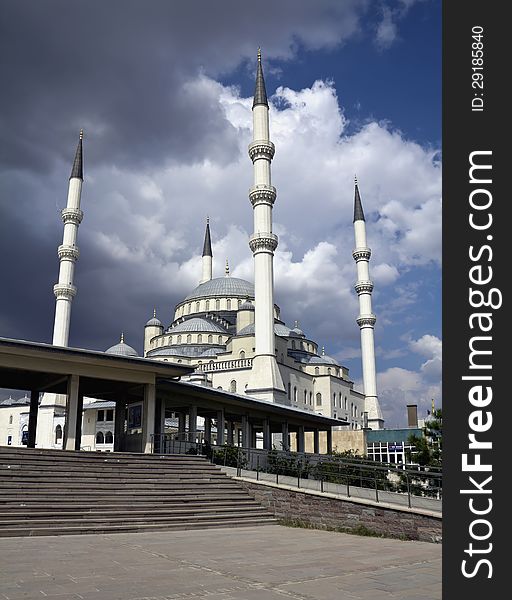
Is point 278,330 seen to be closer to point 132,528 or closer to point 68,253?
point 68,253

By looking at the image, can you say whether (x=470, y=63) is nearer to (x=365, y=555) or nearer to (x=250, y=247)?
(x=365, y=555)

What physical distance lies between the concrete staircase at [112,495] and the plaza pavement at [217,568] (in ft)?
3.07

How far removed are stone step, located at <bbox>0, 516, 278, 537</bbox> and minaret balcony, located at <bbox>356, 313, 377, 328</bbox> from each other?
43287 millimetres

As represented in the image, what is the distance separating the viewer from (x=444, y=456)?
445 cm

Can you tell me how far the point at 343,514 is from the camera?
48.2ft

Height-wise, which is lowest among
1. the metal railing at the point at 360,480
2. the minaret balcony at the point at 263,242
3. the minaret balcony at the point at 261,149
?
the metal railing at the point at 360,480

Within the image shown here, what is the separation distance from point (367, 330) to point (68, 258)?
28.0 metres

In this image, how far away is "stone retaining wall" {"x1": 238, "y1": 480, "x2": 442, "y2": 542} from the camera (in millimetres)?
12852

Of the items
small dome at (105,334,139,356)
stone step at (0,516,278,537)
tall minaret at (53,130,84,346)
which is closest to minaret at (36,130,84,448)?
tall minaret at (53,130,84,346)

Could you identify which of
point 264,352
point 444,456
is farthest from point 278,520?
point 264,352

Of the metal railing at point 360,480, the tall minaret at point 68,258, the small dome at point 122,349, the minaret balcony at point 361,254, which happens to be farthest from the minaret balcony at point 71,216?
the metal railing at point 360,480

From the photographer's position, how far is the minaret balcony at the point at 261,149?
4522cm

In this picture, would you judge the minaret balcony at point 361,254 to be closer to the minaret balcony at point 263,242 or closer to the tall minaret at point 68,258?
the minaret balcony at point 263,242

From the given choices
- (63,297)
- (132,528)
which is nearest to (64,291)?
(63,297)
